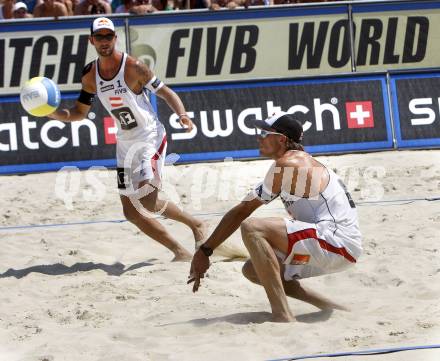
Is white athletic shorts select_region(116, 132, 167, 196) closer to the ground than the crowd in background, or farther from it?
closer to the ground

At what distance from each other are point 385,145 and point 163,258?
427 centimetres

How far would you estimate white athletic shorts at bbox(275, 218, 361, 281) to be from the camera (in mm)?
5340

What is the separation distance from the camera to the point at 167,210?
7465 mm

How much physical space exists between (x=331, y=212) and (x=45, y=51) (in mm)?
6204

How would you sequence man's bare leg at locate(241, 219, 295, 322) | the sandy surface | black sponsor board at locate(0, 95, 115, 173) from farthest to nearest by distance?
black sponsor board at locate(0, 95, 115, 173), man's bare leg at locate(241, 219, 295, 322), the sandy surface

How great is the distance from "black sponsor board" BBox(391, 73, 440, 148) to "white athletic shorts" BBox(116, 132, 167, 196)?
14.3 feet

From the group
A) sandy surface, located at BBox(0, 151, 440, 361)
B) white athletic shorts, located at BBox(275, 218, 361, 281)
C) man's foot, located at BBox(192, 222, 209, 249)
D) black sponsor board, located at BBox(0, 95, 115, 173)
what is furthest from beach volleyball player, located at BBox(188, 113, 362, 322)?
black sponsor board, located at BBox(0, 95, 115, 173)

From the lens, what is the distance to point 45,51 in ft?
35.3

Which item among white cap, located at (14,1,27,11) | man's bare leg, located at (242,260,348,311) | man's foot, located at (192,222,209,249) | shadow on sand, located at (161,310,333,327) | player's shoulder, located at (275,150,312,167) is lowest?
man's foot, located at (192,222,209,249)

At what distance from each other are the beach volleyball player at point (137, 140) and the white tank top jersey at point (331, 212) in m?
2.01

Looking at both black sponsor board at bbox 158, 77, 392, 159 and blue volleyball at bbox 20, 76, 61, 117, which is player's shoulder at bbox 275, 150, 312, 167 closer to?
blue volleyball at bbox 20, 76, 61, 117

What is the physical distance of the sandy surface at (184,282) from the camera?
16.4 feet

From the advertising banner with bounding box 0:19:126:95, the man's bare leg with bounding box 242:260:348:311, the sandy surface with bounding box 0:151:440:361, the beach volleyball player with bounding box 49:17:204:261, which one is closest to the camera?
the sandy surface with bounding box 0:151:440:361

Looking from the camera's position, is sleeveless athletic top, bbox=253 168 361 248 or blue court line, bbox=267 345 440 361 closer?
blue court line, bbox=267 345 440 361
